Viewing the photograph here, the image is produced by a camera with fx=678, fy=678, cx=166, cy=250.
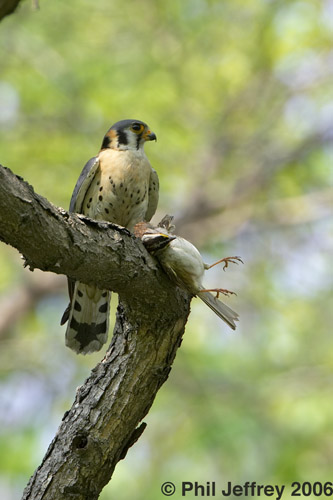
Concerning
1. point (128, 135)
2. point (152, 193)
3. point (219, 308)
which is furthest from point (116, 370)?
point (128, 135)

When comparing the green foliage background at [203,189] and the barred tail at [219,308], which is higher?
the green foliage background at [203,189]

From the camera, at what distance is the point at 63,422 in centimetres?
330

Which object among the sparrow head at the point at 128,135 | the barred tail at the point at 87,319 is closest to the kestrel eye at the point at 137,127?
the sparrow head at the point at 128,135

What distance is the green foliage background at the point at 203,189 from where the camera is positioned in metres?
8.74

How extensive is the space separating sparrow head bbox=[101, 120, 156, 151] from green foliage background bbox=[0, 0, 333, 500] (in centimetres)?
382

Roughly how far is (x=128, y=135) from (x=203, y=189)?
502 centimetres

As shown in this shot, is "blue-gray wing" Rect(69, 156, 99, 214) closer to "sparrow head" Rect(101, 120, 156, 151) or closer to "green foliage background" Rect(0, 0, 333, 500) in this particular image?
"sparrow head" Rect(101, 120, 156, 151)

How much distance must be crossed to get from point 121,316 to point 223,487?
21.1 ft

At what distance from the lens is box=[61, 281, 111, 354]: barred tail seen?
445cm

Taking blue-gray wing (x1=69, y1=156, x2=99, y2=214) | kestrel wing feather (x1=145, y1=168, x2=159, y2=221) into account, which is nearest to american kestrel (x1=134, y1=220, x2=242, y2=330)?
blue-gray wing (x1=69, y1=156, x2=99, y2=214)

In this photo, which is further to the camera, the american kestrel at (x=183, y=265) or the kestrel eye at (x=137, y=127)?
the kestrel eye at (x=137, y=127)

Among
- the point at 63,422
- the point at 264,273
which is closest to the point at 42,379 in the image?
the point at 264,273

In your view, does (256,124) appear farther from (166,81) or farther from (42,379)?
(42,379)

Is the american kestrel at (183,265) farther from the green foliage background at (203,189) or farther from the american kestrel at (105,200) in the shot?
the green foliage background at (203,189)
